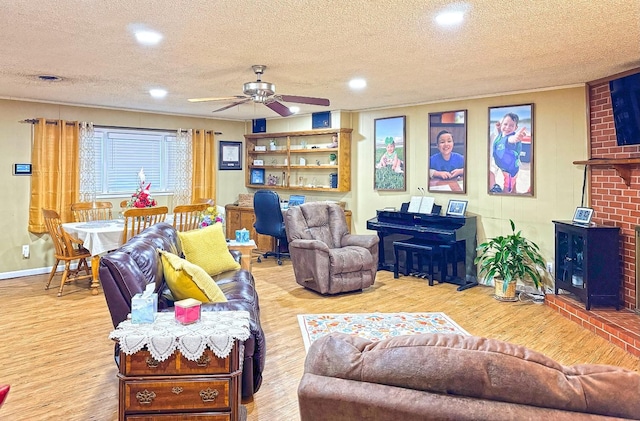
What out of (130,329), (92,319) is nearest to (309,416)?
(130,329)

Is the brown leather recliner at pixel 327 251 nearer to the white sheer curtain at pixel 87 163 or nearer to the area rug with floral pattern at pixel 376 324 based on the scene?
the area rug with floral pattern at pixel 376 324

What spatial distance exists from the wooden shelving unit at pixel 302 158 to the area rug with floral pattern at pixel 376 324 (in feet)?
9.32

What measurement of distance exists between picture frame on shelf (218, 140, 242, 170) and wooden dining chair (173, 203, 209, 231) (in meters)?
2.12

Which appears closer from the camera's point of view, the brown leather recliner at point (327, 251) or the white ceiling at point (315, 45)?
the white ceiling at point (315, 45)

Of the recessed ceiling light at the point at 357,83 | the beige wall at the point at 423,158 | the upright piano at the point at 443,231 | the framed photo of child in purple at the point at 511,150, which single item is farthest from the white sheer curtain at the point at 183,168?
the framed photo of child in purple at the point at 511,150

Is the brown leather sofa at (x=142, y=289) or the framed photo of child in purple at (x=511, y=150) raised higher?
the framed photo of child in purple at (x=511, y=150)

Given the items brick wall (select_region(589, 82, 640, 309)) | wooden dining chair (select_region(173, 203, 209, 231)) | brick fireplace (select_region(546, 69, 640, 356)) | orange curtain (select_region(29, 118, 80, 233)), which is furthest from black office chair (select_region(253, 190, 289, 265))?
brick wall (select_region(589, 82, 640, 309))

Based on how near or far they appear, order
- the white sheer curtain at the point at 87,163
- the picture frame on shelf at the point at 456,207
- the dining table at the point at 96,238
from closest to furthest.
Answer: the dining table at the point at 96,238 < the picture frame on shelf at the point at 456,207 < the white sheer curtain at the point at 87,163

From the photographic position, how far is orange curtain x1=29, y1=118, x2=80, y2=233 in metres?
5.78

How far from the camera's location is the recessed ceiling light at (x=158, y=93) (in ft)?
16.6

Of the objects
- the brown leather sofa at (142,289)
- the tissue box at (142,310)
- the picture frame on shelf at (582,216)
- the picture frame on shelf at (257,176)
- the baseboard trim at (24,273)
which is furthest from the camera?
the picture frame on shelf at (257,176)

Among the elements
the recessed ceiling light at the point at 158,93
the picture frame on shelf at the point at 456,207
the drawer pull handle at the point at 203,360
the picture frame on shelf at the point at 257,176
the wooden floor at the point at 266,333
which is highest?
the recessed ceiling light at the point at 158,93

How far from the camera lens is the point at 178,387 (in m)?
2.02

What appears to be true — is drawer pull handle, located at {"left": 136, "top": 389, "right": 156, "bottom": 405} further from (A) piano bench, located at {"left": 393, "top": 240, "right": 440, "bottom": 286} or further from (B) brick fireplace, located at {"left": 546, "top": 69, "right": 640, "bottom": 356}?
(A) piano bench, located at {"left": 393, "top": 240, "right": 440, "bottom": 286}
